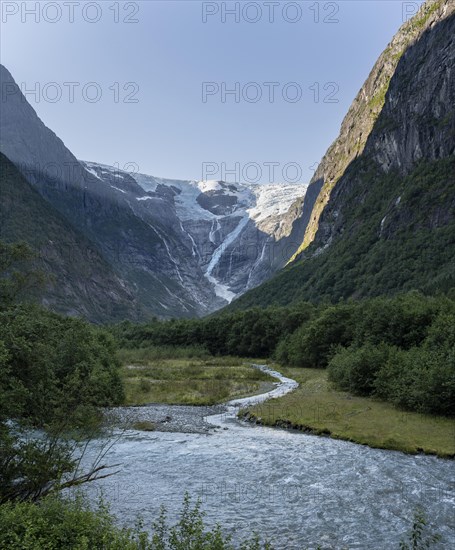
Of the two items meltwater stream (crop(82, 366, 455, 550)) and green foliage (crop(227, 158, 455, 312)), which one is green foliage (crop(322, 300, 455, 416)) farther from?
green foliage (crop(227, 158, 455, 312))

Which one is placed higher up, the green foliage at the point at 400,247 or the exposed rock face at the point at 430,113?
the exposed rock face at the point at 430,113

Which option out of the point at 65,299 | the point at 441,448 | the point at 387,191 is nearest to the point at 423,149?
the point at 387,191

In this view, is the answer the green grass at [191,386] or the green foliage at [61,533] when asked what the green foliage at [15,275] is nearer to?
the green foliage at [61,533]

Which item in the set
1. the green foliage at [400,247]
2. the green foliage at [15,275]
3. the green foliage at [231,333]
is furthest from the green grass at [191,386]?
the green foliage at [400,247]

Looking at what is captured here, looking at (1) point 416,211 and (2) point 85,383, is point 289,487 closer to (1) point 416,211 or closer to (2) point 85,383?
(2) point 85,383

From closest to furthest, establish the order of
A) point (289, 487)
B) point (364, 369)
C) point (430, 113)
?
point (289, 487) → point (364, 369) → point (430, 113)

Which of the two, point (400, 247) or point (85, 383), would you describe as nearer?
point (85, 383)

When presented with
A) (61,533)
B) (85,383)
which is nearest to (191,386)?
(85,383)
